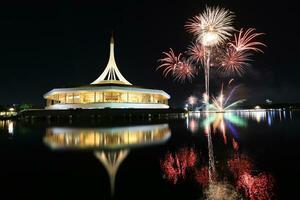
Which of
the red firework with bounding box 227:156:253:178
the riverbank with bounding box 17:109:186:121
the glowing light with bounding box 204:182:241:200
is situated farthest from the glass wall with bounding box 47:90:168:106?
the glowing light with bounding box 204:182:241:200

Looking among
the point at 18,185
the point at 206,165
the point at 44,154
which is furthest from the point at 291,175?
the point at 44,154

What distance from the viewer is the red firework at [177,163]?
259 inches

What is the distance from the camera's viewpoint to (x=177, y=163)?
7875 mm

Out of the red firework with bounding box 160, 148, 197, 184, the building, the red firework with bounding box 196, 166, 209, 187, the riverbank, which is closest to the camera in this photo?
the red firework with bounding box 196, 166, 209, 187

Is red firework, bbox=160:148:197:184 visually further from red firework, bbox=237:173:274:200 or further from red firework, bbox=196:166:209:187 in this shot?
red firework, bbox=237:173:274:200

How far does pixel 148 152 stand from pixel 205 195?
4.83 m

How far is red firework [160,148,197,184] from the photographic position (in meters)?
6.59

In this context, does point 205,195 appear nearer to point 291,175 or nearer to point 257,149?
point 291,175

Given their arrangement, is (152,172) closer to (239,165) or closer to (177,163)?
(177,163)

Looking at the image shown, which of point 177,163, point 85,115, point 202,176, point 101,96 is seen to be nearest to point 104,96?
point 101,96

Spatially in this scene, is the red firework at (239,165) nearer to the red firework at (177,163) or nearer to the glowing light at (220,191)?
the glowing light at (220,191)

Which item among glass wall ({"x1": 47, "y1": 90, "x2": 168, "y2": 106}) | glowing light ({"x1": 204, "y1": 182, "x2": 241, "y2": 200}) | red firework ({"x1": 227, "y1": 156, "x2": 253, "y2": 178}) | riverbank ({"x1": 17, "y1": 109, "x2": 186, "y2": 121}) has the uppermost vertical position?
glass wall ({"x1": 47, "y1": 90, "x2": 168, "y2": 106})

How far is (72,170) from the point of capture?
282 inches

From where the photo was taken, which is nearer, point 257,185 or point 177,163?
point 257,185
